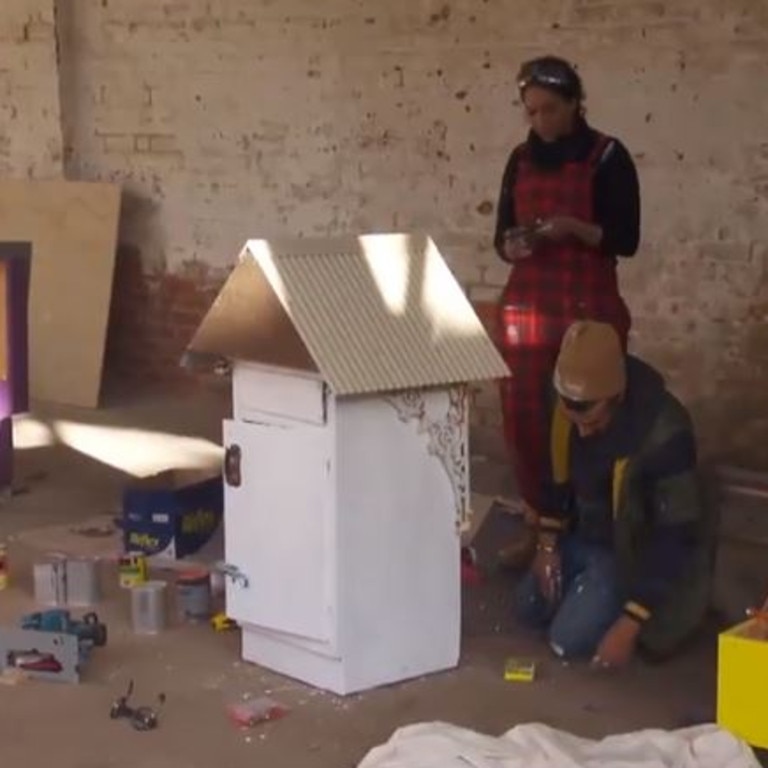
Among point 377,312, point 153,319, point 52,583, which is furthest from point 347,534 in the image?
point 153,319

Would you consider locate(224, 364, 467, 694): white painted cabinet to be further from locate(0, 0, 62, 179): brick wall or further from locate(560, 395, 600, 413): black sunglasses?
locate(0, 0, 62, 179): brick wall

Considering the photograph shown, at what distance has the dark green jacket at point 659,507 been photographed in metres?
4.62

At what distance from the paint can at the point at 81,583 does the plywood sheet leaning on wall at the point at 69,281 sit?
129 inches

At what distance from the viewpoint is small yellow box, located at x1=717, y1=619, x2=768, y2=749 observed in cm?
385

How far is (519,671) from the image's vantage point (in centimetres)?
467

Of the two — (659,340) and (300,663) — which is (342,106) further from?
(300,663)

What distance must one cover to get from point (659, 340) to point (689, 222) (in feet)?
1.51

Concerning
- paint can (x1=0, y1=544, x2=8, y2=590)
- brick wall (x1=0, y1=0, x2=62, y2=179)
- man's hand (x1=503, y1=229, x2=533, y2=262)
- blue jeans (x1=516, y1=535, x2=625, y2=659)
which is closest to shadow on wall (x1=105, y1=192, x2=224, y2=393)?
brick wall (x1=0, y1=0, x2=62, y2=179)

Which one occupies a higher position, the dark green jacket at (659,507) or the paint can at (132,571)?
the dark green jacket at (659,507)

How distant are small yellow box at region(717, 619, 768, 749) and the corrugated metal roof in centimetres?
101

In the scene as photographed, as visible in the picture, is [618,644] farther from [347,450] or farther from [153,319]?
[153,319]

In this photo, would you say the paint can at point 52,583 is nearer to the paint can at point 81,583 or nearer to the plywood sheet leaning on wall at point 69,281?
the paint can at point 81,583

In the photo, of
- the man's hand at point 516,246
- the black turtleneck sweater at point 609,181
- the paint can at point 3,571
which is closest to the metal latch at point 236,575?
the paint can at point 3,571

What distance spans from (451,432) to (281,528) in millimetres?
496
